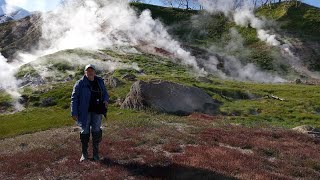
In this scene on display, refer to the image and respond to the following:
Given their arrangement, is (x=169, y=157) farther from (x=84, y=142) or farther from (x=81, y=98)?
(x=81, y=98)

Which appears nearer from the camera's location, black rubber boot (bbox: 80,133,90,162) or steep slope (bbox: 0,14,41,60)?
black rubber boot (bbox: 80,133,90,162)

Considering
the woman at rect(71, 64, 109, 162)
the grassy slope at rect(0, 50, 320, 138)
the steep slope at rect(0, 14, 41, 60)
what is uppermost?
the steep slope at rect(0, 14, 41, 60)

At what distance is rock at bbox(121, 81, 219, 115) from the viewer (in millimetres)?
56653

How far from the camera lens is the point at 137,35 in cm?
13450

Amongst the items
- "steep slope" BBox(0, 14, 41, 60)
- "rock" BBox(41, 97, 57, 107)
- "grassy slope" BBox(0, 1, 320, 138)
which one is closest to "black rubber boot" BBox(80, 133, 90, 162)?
"grassy slope" BBox(0, 1, 320, 138)

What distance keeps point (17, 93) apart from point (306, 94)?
180 feet

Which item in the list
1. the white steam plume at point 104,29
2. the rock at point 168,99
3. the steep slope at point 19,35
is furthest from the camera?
the steep slope at point 19,35

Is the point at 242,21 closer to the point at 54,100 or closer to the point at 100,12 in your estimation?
the point at 100,12

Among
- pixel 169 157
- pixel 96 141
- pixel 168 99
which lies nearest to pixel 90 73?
pixel 96 141

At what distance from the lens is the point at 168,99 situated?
57656 millimetres

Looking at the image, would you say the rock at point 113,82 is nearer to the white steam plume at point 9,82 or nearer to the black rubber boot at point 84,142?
the white steam plume at point 9,82

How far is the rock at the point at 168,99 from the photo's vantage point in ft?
186

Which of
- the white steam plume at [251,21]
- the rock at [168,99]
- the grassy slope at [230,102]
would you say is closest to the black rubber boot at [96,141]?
the grassy slope at [230,102]

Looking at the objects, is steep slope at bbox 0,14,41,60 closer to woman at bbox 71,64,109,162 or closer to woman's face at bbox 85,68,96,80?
woman at bbox 71,64,109,162
